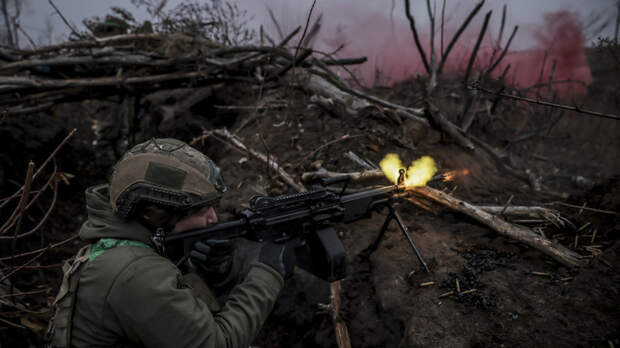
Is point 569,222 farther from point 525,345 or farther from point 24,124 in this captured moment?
point 24,124

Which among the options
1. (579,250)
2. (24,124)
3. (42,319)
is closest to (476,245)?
(579,250)

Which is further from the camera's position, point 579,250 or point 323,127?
point 323,127

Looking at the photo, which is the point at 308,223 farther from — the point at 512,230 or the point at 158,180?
the point at 512,230

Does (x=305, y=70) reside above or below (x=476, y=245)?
above

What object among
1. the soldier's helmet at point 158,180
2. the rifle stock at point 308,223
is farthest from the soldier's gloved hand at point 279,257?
the soldier's helmet at point 158,180

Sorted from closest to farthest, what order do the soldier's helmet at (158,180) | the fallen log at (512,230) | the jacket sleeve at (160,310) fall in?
the jacket sleeve at (160,310), the soldier's helmet at (158,180), the fallen log at (512,230)

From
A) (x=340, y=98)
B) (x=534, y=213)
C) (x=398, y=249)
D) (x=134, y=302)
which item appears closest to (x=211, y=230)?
(x=134, y=302)

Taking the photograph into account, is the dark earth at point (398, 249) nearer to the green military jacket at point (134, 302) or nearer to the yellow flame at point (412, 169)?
the yellow flame at point (412, 169)

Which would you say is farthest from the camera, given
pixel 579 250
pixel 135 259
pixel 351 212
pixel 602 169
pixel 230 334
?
pixel 602 169

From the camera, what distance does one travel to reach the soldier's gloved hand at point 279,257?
219 centimetres

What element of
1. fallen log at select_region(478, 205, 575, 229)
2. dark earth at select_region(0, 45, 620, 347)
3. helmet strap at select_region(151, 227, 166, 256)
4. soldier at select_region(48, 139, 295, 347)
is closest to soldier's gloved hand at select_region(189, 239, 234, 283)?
soldier at select_region(48, 139, 295, 347)

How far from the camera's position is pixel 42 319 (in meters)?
3.14

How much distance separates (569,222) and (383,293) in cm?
192

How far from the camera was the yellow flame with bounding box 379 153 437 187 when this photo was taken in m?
3.03
